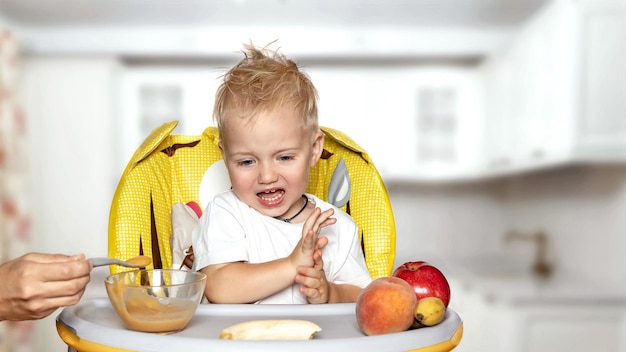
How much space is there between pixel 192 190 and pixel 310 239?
0.49 m

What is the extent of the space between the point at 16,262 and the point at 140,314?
200 mm

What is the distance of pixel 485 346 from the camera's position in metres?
3.30

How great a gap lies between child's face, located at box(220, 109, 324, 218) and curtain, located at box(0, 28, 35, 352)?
8.51 ft

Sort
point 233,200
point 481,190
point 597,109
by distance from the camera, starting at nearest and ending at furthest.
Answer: point 233,200
point 597,109
point 481,190

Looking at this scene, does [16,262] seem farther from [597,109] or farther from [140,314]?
[597,109]

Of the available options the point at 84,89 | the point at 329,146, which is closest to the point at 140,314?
the point at 329,146

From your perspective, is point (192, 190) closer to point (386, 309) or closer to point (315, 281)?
point (315, 281)

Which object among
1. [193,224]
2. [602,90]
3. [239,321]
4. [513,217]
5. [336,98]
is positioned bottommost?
[513,217]

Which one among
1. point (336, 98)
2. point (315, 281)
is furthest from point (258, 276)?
point (336, 98)

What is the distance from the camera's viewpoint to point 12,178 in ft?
11.9

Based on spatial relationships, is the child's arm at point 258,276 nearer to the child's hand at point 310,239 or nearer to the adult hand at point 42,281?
the child's hand at point 310,239

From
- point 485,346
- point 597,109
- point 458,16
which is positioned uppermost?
point 458,16

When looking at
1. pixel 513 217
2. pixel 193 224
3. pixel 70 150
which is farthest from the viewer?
pixel 70 150

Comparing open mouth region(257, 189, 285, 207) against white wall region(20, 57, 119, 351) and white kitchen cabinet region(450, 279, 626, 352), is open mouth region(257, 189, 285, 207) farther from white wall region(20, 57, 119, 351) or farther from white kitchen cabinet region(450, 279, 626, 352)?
white wall region(20, 57, 119, 351)
